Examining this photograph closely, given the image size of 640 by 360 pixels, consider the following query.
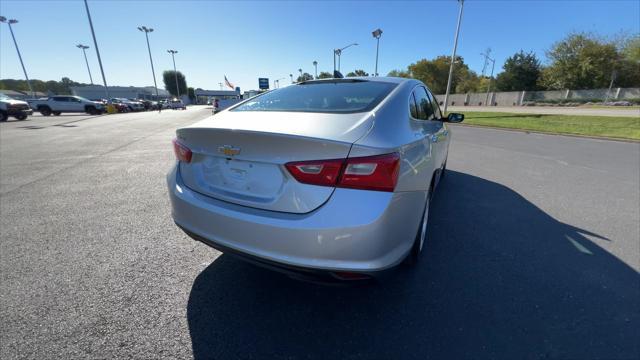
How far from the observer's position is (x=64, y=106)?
2664 cm

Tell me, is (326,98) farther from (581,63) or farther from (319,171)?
(581,63)

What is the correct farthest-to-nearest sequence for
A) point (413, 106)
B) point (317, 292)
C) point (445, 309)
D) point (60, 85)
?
point (60, 85) < point (413, 106) < point (317, 292) < point (445, 309)

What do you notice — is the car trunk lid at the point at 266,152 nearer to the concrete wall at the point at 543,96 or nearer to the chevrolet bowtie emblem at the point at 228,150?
the chevrolet bowtie emblem at the point at 228,150

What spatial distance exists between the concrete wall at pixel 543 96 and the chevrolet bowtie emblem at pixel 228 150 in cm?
5479

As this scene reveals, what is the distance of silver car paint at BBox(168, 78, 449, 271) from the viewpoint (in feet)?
5.10

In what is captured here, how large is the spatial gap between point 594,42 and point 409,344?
208 feet

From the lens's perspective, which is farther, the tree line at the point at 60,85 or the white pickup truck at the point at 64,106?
the tree line at the point at 60,85

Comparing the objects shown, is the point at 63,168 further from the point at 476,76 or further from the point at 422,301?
the point at 476,76

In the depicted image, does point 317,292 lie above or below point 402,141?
below

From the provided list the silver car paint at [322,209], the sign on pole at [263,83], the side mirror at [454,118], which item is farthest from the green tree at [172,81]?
the silver car paint at [322,209]

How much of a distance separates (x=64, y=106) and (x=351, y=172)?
3543 cm

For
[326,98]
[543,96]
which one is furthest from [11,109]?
[543,96]

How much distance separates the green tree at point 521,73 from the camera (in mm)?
52656

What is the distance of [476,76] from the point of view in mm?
81875
